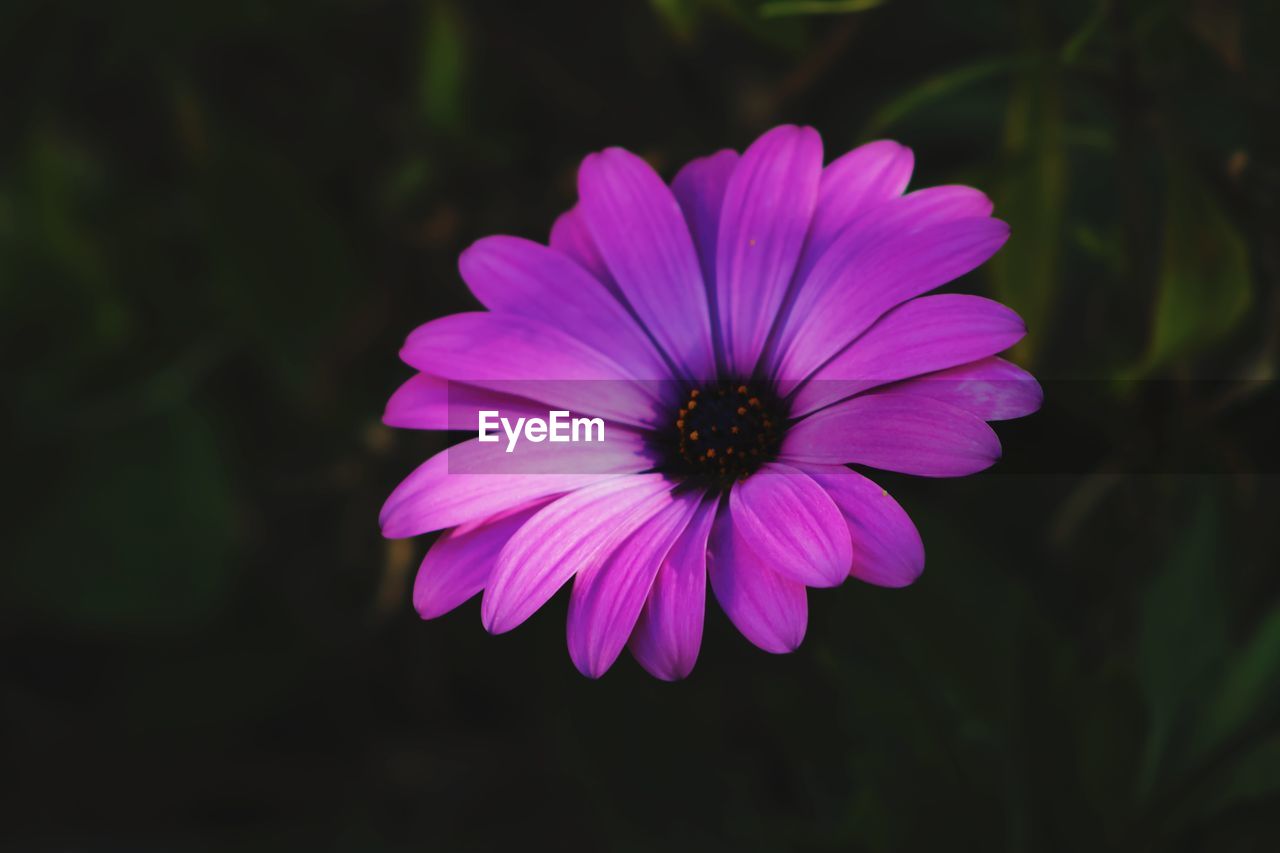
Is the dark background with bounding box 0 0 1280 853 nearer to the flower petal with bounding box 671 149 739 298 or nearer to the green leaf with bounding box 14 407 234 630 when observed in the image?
the green leaf with bounding box 14 407 234 630

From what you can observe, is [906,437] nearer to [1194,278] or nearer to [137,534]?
[1194,278]

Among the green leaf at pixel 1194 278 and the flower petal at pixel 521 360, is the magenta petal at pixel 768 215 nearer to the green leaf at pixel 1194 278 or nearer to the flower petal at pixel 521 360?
the flower petal at pixel 521 360

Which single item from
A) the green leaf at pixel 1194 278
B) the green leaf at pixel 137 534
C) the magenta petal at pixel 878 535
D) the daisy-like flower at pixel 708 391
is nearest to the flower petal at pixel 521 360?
the daisy-like flower at pixel 708 391

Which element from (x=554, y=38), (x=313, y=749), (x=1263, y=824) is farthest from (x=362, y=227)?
(x=1263, y=824)

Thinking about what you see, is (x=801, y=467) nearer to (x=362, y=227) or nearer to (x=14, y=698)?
(x=362, y=227)

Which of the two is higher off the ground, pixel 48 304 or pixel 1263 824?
pixel 48 304

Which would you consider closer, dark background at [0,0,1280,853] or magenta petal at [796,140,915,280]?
magenta petal at [796,140,915,280]

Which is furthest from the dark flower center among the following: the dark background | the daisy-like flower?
the dark background
